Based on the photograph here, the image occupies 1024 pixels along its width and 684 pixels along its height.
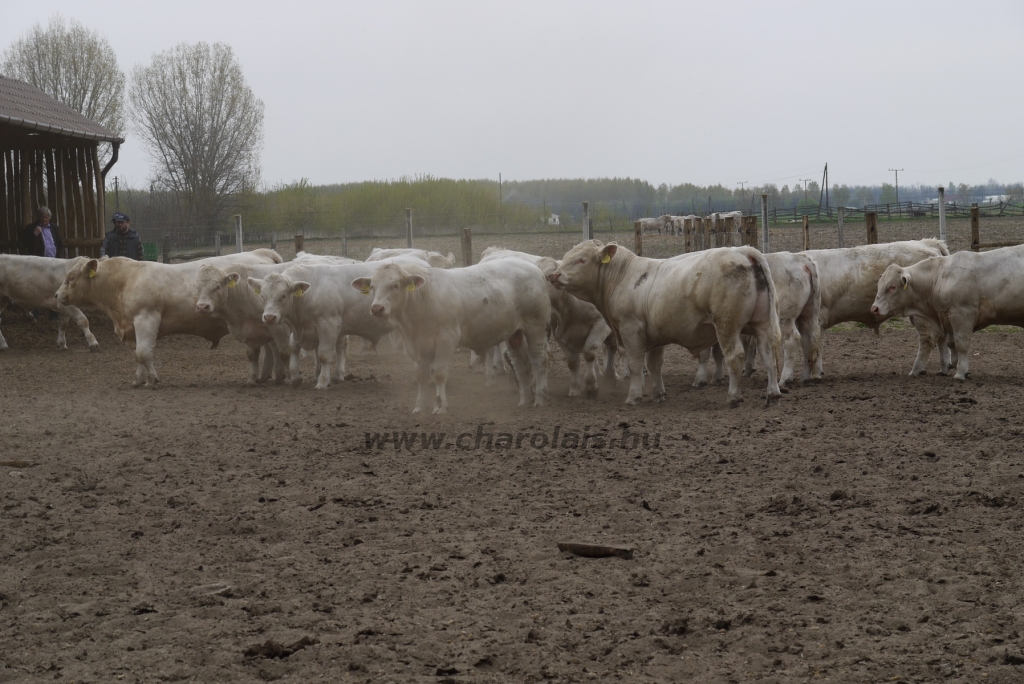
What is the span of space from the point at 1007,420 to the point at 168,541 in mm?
6006

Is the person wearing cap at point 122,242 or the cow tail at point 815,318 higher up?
the person wearing cap at point 122,242

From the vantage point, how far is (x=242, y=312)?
11.2 metres

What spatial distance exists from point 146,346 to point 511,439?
5.29m

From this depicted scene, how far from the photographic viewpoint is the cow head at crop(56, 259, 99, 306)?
1166 cm

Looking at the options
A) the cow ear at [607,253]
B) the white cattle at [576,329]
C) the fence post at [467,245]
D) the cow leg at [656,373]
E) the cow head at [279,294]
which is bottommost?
the cow leg at [656,373]

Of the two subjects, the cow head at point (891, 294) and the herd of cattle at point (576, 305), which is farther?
the cow head at point (891, 294)

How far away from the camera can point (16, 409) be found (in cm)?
950

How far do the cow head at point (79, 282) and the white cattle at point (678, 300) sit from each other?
5805 millimetres

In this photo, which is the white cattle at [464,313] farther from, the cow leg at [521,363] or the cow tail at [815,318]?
the cow tail at [815,318]

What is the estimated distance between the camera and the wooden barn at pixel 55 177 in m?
18.2

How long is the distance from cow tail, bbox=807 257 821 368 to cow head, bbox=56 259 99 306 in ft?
26.6

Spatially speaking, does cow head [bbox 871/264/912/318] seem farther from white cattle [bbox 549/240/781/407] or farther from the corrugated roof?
the corrugated roof

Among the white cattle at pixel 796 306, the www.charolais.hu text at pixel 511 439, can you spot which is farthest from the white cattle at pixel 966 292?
the www.charolais.hu text at pixel 511 439

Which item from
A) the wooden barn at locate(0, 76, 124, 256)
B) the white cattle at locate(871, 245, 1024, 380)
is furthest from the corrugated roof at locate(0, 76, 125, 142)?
the white cattle at locate(871, 245, 1024, 380)
